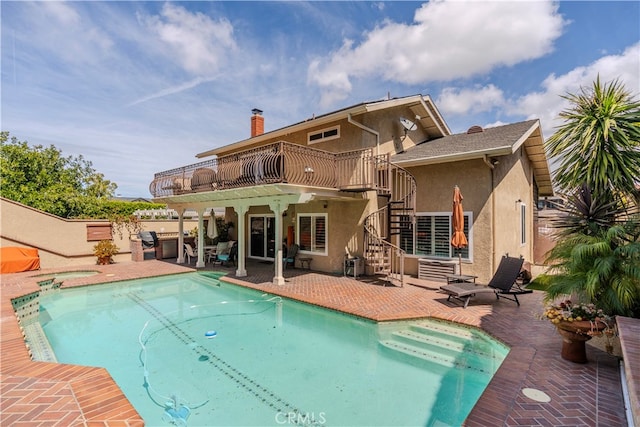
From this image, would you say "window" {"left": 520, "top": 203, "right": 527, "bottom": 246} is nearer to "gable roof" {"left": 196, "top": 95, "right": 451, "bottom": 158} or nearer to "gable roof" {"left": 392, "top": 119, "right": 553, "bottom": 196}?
"gable roof" {"left": 392, "top": 119, "right": 553, "bottom": 196}

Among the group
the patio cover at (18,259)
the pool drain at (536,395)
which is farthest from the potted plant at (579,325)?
the patio cover at (18,259)

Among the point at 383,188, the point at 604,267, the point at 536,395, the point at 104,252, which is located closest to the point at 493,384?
the point at 536,395

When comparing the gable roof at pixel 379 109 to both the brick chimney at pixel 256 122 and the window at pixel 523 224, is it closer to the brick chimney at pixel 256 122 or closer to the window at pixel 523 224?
the brick chimney at pixel 256 122

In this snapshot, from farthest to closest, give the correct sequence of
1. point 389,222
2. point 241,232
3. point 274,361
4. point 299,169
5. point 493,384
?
point 241,232 < point 389,222 < point 299,169 < point 274,361 < point 493,384

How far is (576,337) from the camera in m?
4.80

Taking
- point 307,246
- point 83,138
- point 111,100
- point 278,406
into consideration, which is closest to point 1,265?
point 111,100

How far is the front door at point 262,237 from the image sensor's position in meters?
17.1

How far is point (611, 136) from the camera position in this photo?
847 centimetres

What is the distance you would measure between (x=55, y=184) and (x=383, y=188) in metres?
32.0

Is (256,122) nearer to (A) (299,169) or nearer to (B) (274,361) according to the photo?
(A) (299,169)

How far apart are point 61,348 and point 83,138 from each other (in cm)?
2130

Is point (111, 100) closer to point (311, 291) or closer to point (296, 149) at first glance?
point (296, 149)

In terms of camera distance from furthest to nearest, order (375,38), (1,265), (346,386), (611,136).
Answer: (375,38)
(1,265)
(611,136)
(346,386)

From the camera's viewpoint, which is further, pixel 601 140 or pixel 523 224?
pixel 523 224
